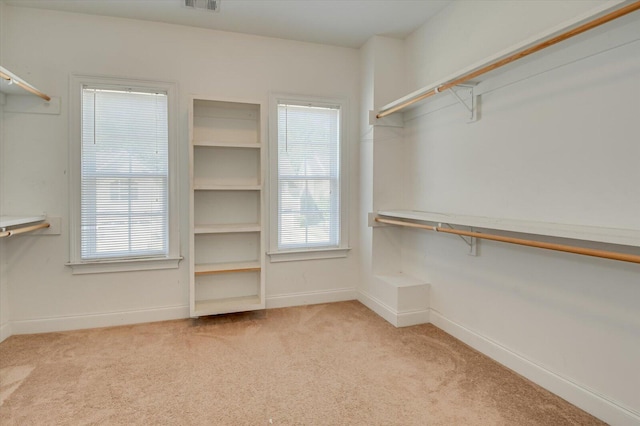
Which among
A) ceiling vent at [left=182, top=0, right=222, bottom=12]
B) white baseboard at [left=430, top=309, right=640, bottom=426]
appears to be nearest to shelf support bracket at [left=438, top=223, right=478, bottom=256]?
white baseboard at [left=430, top=309, right=640, bottom=426]

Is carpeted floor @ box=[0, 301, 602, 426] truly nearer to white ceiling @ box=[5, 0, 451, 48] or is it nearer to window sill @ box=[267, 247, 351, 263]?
window sill @ box=[267, 247, 351, 263]

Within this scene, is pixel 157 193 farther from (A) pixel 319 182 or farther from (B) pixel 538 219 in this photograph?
(B) pixel 538 219

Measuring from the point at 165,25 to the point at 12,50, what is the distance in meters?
1.22

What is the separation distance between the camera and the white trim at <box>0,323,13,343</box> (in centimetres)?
272

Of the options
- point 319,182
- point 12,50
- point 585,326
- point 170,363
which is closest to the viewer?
point 585,326

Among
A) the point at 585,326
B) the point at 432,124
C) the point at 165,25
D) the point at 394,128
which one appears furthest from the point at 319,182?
the point at 585,326

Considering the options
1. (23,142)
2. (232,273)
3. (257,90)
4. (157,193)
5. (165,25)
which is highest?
(165,25)

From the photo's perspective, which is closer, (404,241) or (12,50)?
(12,50)

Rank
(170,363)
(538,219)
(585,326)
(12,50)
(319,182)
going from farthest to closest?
(319,182) → (12,50) → (170,363) → (538,219) → (585,326)

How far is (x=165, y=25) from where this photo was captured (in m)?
3.12

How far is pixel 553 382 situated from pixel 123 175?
11.8 feet

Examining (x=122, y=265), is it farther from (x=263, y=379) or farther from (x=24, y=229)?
(x=263, y=379)

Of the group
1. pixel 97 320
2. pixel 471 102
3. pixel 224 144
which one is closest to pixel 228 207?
pixel 224 144

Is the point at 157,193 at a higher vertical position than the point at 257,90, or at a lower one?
lower
